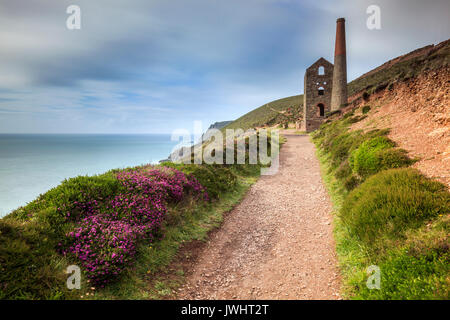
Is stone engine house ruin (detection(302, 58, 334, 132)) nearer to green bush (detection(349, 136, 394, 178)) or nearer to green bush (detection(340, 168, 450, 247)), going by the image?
green bush (detection(349, 136, 394, 178))

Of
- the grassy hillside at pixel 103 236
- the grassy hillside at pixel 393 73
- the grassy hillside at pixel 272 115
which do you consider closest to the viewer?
the grassy hillside at pixel 103 236

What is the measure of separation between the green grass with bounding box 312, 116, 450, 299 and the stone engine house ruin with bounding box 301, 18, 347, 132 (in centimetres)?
3003

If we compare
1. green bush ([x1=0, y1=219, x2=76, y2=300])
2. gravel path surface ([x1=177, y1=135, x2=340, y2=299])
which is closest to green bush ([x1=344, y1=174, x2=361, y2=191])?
gravel path surface ([x1=177, y1=135, x2=340, y2=299])

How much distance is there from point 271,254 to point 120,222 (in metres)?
3.98

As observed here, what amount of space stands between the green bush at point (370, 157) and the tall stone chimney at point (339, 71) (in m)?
26.5

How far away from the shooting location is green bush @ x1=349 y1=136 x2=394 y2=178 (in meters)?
7.43

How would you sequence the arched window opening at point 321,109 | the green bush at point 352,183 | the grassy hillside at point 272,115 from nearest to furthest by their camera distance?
the green bush at point 352,183
the arched window opening at point 321,109
the grassy hillside at point 272,115

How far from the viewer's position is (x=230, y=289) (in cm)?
449

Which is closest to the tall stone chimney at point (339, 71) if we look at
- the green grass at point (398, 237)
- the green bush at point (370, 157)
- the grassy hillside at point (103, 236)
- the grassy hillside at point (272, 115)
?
the grassy hillside at point (272, 115)

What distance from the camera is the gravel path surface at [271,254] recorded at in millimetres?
4352

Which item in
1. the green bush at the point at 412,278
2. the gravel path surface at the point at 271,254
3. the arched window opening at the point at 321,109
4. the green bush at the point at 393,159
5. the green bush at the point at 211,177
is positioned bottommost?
the gravel path surface at the point at 271,254

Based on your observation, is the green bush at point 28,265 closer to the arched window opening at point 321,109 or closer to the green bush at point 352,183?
the green bush at point 352,183
